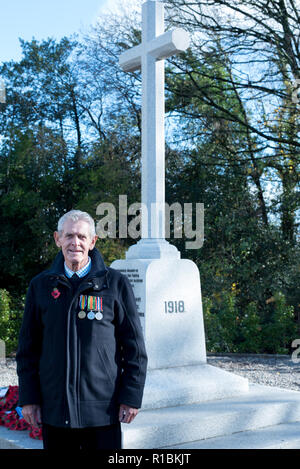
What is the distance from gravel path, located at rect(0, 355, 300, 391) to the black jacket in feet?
13.9

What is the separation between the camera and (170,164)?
42.9 feet

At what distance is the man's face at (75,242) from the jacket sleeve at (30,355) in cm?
23

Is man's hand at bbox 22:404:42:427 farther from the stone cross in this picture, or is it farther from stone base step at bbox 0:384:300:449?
the stone cross

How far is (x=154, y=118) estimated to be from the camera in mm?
5156

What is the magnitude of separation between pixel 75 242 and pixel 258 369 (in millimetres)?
5715

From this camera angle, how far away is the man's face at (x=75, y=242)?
2410 mm

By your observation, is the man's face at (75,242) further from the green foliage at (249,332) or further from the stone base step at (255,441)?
the green foliage at (249,332)

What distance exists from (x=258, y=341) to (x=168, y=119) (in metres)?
6.49

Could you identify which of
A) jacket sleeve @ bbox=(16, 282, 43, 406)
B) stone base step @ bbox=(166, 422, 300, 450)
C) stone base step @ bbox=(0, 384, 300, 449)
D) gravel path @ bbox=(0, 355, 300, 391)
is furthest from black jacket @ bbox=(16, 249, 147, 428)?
gravel path @ bbox=(0, 355, 300, 391)

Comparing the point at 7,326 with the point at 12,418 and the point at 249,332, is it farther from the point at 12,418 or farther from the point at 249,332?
the point at 12,418

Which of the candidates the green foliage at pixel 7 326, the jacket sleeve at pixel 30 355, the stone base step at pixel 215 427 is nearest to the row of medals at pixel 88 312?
the jacket sleeve at pixel 30 355

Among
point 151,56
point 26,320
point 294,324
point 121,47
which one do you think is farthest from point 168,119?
point 26,320

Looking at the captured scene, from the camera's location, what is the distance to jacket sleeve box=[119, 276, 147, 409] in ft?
7.67

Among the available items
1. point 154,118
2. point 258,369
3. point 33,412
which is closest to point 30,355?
point 33,412
